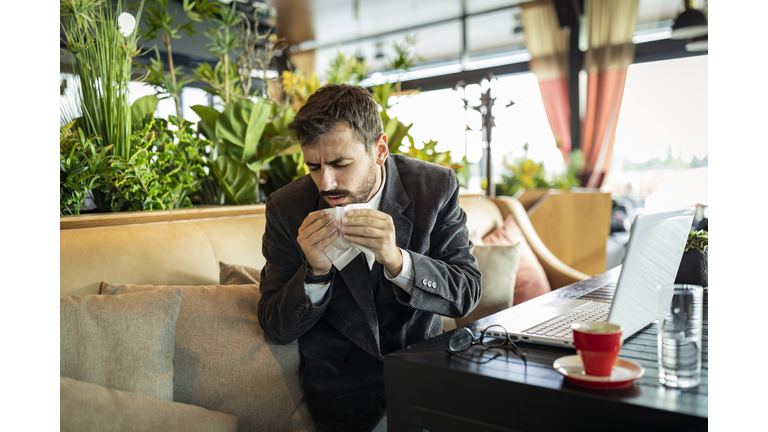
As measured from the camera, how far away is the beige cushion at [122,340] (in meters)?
1.08

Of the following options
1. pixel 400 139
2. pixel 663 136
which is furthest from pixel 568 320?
pixel 663 136

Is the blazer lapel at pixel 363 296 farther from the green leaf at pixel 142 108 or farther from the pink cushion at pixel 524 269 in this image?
the pink cushion at pixel 524 269

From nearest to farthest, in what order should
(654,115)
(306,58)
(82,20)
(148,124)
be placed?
(82,20) → (148,124) → (654,115) → (306,58)

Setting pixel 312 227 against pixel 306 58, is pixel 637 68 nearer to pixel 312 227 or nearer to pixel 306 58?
pixel 306 58

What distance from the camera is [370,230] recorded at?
1165 millimetres

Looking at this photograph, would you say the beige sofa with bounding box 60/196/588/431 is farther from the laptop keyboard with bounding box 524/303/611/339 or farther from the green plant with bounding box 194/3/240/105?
the green plant with bounding box 194/3/240/105

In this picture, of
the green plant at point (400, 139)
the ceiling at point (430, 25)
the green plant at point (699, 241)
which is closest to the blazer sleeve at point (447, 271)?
the green plant at point (699, 241)

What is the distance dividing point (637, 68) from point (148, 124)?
6.29 m

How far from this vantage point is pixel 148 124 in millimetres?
1769

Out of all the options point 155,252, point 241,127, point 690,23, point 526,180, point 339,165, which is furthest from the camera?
point 526,180

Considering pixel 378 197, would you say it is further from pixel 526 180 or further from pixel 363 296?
pixel 526 180

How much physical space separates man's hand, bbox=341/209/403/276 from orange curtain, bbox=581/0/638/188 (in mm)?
6170

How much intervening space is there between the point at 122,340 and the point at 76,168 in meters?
0.64
